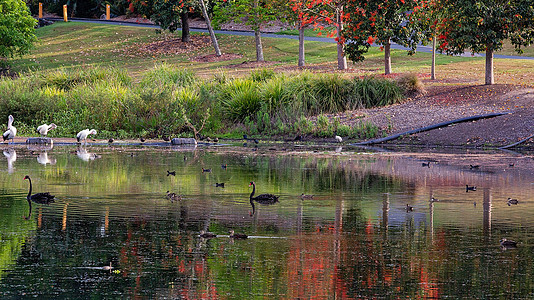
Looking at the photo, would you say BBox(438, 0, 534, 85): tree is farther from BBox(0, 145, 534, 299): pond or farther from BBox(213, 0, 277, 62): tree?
BBox(213, 0, 277, 62): tree

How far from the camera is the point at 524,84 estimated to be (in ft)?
119

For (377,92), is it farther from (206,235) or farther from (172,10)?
(172,10)

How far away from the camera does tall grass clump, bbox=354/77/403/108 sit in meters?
36.1

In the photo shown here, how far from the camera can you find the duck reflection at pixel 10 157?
21375mm

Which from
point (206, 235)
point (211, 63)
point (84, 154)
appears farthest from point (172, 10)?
point (206, 235)

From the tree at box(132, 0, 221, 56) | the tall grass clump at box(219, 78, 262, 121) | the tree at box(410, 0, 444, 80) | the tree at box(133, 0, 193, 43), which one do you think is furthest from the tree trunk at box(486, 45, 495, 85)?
the tree at box(133, 0, 193, 43)

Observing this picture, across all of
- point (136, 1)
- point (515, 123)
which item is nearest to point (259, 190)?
point (515, 123)

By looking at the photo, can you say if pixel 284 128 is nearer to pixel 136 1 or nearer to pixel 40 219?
pixel 40 219

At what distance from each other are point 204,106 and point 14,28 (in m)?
28.7

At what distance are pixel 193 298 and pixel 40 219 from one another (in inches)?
223

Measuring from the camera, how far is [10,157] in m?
24.6

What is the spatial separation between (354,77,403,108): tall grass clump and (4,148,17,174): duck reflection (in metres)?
15.3

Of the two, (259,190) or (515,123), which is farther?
(515,123)

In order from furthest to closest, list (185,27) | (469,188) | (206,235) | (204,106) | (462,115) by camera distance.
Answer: (185,27)
(204,106)
(462,115)
(469,188)
(206,235)
